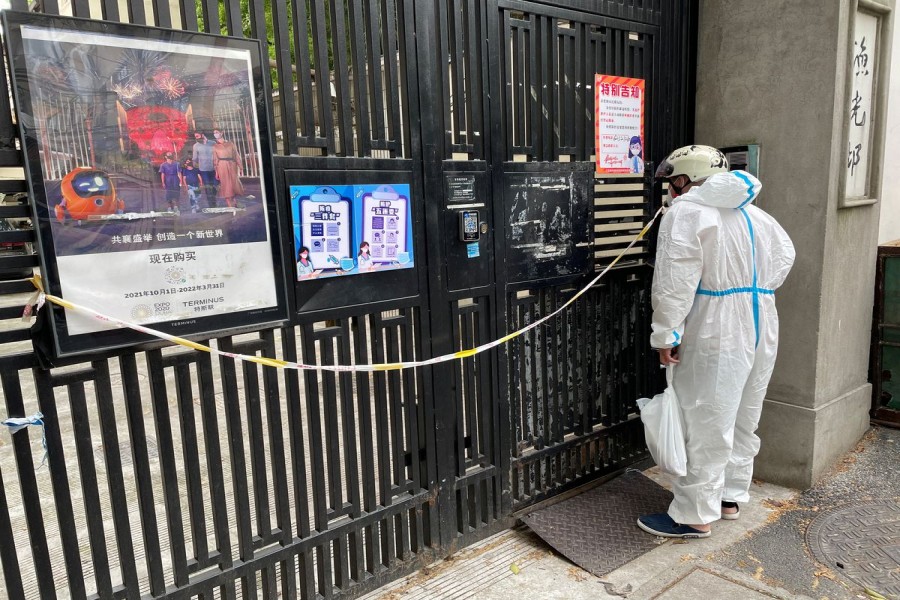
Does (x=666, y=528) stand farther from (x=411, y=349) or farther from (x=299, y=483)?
(x=299, y=483)

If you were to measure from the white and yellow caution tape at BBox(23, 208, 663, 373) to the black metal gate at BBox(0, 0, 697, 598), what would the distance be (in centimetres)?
7

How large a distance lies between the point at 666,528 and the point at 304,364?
7.49ft

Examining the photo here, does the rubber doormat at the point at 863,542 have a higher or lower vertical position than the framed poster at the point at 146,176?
lower

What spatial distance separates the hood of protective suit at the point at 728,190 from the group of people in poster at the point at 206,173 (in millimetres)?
2388

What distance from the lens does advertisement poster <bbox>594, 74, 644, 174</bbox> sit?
3.91 m

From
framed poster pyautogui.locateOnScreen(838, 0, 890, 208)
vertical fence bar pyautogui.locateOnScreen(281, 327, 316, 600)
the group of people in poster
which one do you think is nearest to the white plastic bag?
framed poster pyautogui.locateOnScreen(838, 0, 890, 208)

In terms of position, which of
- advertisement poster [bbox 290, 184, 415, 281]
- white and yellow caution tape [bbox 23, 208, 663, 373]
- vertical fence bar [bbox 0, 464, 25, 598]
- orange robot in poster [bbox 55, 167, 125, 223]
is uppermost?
orange robot in poster [bbox 55, 167, 125, 223]

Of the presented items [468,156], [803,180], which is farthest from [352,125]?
[803,180]

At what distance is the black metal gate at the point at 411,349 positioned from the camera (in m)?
2.35

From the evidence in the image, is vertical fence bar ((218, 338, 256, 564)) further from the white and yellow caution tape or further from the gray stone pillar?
the gray stone pillar

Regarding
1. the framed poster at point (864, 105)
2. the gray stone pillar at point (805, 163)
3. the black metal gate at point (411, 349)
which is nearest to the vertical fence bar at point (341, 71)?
the black metal gate at point (411, 349)

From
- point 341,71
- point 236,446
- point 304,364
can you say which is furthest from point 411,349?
point 341,71

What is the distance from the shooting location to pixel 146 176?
2.26 m

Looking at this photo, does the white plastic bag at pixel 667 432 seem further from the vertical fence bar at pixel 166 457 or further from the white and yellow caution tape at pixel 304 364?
the vertical fence bar at pixel 166 457
